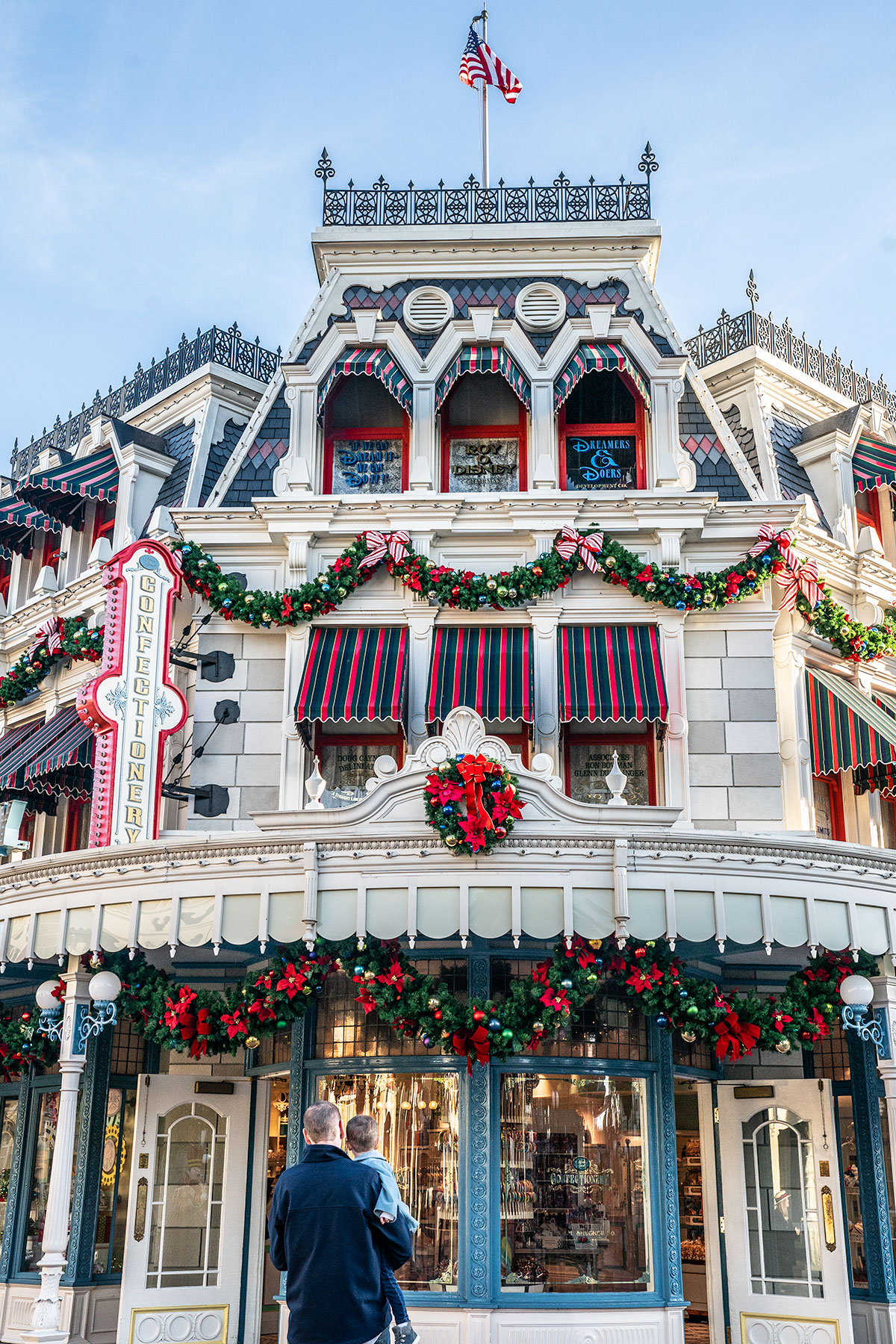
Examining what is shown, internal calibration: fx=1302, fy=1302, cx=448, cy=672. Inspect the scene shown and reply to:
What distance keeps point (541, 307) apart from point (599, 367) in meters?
1.20

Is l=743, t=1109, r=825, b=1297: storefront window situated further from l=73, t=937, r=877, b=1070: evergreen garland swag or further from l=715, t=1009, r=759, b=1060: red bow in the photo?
l=715, t=1009, r=759, b=1060: red bow

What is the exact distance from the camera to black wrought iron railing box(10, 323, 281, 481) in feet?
62.7

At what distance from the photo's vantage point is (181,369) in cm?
1952

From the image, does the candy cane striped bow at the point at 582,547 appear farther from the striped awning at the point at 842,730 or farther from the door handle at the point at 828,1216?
the door handle at the point at 828,1216

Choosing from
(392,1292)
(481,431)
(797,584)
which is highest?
(481,431)

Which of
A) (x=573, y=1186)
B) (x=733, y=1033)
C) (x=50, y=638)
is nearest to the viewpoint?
(x=733, y=1033)

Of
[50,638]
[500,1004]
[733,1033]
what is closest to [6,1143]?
[50,638]

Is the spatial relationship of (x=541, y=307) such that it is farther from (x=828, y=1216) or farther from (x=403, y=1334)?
(x=403, y=1334)

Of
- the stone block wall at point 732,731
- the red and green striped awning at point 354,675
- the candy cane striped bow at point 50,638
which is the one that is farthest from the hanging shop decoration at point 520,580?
the candy cane striped bow at point 50,638

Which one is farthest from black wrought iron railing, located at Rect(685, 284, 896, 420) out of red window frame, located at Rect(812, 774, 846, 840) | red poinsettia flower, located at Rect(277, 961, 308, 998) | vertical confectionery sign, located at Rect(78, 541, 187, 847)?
red poinsettia flower, located at Rect(277, 961, 308, 998)

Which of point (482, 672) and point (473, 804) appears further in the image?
point (482, 672)

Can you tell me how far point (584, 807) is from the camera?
1098 centimetres

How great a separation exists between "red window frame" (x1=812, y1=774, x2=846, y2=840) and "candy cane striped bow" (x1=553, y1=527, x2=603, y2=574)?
3967 mm

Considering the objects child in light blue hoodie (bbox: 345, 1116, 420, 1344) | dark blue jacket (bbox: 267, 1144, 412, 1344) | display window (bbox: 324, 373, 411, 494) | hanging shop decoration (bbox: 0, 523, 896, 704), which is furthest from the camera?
display window (bbox: 324, 373, 411, 494)
